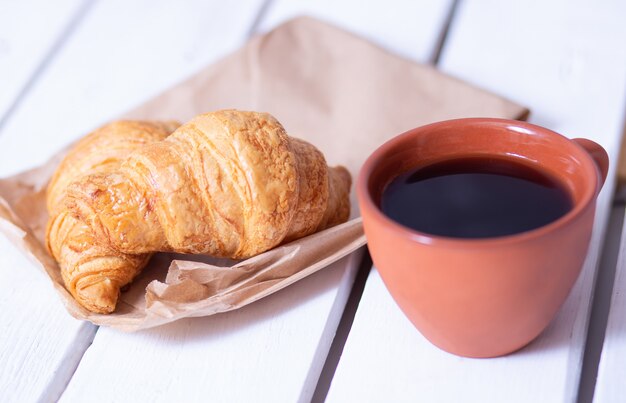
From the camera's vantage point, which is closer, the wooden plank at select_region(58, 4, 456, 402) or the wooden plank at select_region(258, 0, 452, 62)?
the wooden plank at select_region(58, 4, 456, 402)

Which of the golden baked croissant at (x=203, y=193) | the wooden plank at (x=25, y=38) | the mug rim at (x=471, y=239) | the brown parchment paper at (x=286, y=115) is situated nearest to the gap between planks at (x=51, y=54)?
the wooden plank at (x=25, y=38)

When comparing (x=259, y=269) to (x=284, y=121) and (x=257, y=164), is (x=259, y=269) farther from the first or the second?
(x=284, y=121)

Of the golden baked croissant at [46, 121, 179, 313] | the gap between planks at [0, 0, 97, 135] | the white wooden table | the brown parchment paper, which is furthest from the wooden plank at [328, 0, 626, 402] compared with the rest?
the gap between planks at [0, 0, 97, 135]

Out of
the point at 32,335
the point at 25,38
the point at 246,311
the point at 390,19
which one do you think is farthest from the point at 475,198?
the point at 25,38

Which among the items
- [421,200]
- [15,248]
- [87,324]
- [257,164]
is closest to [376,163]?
[421,200]

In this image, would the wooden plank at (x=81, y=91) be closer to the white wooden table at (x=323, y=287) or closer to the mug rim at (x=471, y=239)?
the white wooden table at (x=323, y=287)

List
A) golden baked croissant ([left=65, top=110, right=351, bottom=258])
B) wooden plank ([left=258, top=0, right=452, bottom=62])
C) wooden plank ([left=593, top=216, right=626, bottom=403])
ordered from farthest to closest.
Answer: wooden plank ([left=258, top=0, right=452, bottom=62]) → golden baked croissant ([left=65, top=110, right=351, bottom=258]) → wooden plank ([left=593, top=216, right=626, bottom=403])

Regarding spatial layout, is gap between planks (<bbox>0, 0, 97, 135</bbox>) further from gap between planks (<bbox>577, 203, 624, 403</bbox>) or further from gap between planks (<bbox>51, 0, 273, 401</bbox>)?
gap between planks (<bbox>577, 203, 624, 403</bbox>)
